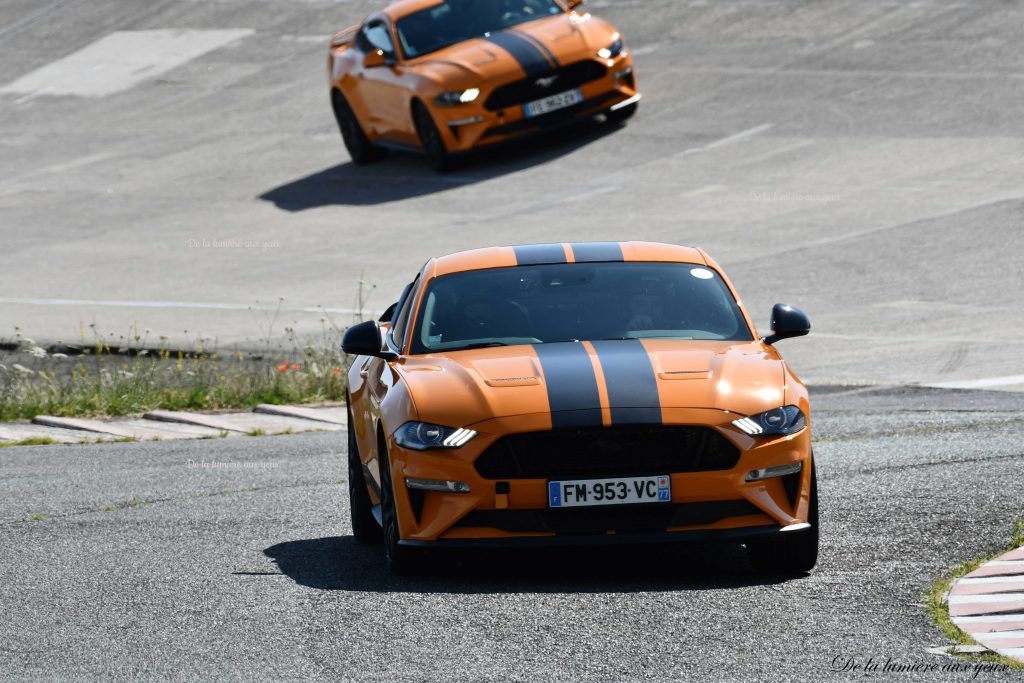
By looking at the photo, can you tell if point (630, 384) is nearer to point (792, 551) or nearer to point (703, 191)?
point (792, 551)

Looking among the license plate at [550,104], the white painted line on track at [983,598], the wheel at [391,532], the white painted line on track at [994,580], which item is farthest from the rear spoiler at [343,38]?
the white painted line on track at [983,598]

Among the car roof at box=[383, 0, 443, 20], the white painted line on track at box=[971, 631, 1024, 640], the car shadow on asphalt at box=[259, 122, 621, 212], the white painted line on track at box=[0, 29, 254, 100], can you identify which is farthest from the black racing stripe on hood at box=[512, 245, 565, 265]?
the white painted line on track at box=[0, 29, 254, 100]

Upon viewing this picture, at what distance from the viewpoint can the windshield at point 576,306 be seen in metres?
8.88

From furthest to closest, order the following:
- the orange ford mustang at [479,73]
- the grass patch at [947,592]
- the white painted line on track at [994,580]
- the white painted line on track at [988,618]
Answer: the orange ford mustang at [479,73], the white painted line on track at [994,580], the white painted line on track at [988,618], the grass patch at [947,592]

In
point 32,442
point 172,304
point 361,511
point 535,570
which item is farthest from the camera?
point 172,304

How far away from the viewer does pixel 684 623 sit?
7047mm

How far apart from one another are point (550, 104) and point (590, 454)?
50.3 feet

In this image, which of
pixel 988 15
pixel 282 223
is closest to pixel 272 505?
pixel 282 223

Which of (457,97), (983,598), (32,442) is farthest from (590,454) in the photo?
(457,97)

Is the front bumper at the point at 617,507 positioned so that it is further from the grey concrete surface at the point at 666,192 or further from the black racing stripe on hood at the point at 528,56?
the black racing stripe on hood at the point at 528,56

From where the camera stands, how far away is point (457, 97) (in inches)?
888

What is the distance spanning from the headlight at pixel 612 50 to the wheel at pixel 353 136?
3.49 metres

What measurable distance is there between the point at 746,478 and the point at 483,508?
1027mm

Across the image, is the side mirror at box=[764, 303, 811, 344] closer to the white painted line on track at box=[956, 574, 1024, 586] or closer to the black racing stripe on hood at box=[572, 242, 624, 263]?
the black racing stripe on hood at box=[572, 242, 624, 263]
